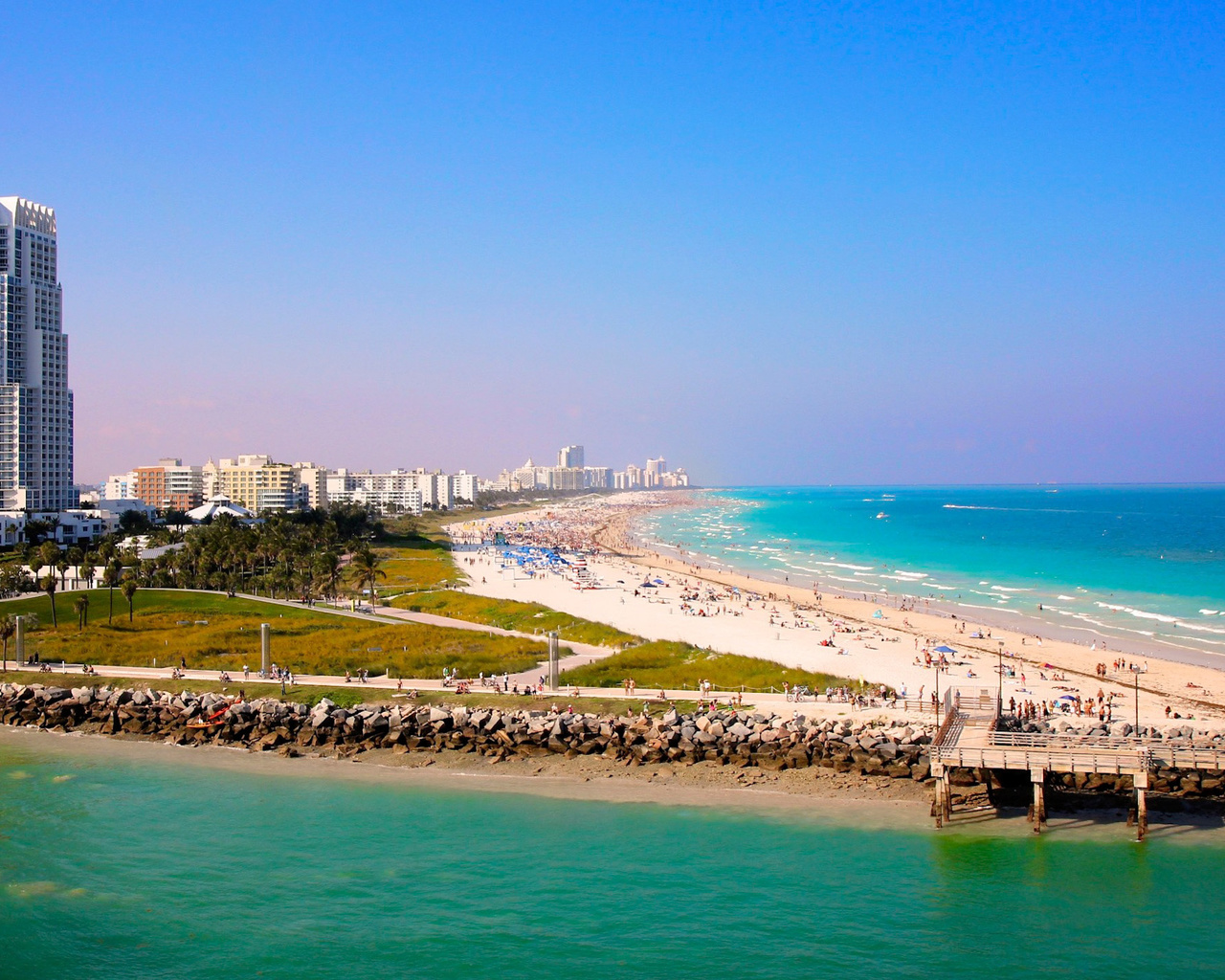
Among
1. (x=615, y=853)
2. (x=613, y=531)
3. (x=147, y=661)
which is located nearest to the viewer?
(x=615, y=853)

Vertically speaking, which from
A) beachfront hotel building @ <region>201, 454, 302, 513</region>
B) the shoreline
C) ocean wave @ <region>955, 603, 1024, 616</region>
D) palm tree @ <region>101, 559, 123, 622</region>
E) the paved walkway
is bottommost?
the shoreline

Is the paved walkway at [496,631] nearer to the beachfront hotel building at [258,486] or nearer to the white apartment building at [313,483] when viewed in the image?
the beachfront hotel building at [258,486]

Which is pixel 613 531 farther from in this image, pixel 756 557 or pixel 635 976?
pixel 635 976

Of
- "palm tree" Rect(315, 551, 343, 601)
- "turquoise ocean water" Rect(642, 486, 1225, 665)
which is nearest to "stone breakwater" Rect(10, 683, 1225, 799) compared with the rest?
"turquoise ocean water" Rect(642, 486, 1225, 665)

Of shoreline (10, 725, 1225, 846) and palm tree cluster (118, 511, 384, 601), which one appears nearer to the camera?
shoreline (10, 725, 1225, 846)

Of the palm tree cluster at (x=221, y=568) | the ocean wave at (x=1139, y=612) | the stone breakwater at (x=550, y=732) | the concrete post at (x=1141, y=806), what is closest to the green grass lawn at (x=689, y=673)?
the stone breakwater at (x=550, y=732)

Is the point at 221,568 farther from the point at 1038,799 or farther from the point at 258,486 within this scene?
the point at 258,486

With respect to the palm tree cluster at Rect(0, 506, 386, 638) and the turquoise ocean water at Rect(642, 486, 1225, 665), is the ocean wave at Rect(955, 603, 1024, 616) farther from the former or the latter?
the palm tree cluster at Rect(0, 506, 386, 638)

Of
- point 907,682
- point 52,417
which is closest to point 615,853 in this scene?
point 907,682
